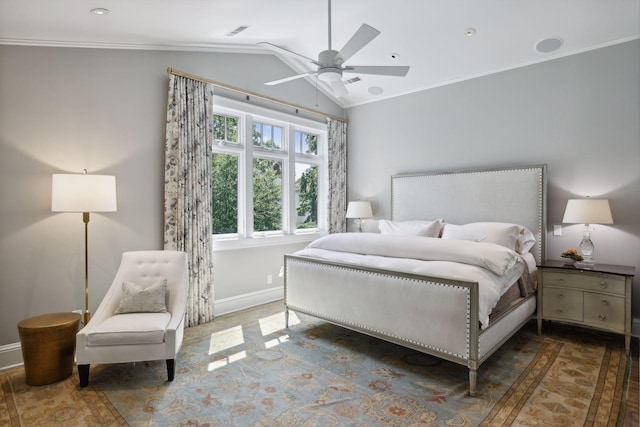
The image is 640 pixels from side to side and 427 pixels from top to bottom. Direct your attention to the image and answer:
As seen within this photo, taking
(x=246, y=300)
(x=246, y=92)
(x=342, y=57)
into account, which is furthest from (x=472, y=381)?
(x=246, y=92)

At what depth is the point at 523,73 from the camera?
4.34 meters

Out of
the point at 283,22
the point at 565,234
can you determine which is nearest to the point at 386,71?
the point at 283,22

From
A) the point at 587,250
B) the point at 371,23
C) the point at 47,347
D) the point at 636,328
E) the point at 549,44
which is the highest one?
the point at 371,23

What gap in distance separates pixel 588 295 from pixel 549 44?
2.70 m

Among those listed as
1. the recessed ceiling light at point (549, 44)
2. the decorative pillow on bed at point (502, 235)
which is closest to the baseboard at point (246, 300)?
the decorative pillow on bed at point (502, 235)

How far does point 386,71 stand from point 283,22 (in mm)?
1562

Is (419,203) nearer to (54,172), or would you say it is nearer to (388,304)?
(388,304)

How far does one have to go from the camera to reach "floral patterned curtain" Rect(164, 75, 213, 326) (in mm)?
3830

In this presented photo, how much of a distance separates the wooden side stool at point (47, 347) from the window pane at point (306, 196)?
3.36m

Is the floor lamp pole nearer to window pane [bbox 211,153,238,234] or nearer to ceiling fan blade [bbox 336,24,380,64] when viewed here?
window pane [bbox 211,153,238,234]

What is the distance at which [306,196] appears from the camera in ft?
18.8

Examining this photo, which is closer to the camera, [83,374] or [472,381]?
[472,381]

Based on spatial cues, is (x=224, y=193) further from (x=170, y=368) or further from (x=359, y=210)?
(x=170, y=368)

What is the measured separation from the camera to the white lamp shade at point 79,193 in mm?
2854
